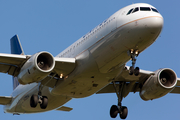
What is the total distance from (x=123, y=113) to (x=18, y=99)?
10240 mm

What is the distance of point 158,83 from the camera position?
107 ft

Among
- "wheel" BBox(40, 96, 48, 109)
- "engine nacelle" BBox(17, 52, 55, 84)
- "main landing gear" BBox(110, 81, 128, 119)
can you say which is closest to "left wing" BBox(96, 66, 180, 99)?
A: "main landing gear" BBox(110, 81, 128, 119)

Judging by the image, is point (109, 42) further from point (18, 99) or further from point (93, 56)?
point (18, 99)

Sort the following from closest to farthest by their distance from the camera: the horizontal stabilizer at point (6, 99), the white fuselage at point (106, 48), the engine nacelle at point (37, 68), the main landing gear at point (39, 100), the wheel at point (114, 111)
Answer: the white fuselage at point (106, 48)
the engine nacelle at point (37, 68)
the main landing gear at point (39, 100)
the wheel at point (114, 111)
the horizontal stabilizer at point (6, 99)

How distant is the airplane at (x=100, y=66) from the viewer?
26.3 m

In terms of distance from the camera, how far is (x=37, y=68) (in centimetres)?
2703

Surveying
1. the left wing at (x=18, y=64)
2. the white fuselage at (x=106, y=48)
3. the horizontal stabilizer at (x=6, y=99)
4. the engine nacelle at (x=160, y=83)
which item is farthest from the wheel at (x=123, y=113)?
the horizontal stabilizer at (x=6, y=99)

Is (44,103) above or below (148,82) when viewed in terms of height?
below

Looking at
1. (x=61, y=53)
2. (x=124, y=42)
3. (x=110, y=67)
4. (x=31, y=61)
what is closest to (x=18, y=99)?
(x=61, y=53)

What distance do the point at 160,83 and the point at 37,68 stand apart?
1169 cm

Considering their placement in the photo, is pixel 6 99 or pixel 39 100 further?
pixel 6 99

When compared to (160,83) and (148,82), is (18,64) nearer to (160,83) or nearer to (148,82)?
(148,82)

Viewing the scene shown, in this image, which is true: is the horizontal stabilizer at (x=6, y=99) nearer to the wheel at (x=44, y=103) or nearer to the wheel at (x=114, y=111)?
the wheel at (x=44, y=103)

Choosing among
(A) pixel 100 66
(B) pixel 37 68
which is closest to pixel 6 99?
(B) pixel 37 68
